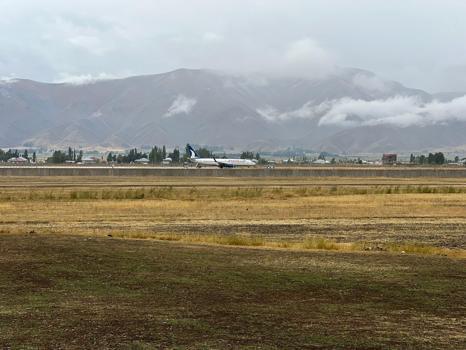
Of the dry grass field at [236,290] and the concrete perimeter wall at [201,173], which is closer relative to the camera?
the dry grass field at [236,290]

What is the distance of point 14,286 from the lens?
58.9ft

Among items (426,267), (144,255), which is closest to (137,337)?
(144,255)

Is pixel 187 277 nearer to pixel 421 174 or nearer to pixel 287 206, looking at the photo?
pixel 287 206

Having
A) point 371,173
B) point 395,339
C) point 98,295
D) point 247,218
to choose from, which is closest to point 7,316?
point 98,295

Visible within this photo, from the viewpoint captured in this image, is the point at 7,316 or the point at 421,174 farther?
the point at 421,174

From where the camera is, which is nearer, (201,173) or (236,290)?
(236,290)

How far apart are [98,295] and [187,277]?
3384mm

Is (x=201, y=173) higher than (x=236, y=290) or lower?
lower

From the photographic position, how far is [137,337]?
13.0 metres

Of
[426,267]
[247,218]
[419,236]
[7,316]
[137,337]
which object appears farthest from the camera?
[247,218]

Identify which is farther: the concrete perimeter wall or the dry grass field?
the concrete perimeter wall

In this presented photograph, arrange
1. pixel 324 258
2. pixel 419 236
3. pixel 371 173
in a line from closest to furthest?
pixel 324 258
pixel 419 236
pixel 371 173

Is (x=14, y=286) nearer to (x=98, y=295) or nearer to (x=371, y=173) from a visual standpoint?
(x=98, y=295)

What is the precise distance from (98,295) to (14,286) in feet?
7.82
